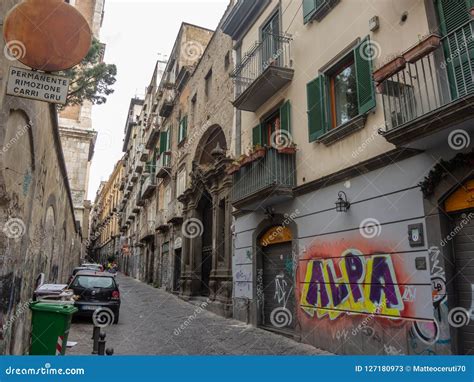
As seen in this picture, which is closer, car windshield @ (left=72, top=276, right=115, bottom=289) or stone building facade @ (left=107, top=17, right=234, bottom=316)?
car windshield @ (left=72, top=276, right=115, bottom=289)

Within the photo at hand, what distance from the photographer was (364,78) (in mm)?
7992

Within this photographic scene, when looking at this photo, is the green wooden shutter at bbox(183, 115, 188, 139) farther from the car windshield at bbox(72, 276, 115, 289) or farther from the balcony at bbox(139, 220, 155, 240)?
the car windshield at bbox(72, 276, 115, 289)

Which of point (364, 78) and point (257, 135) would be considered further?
point (257, 135)

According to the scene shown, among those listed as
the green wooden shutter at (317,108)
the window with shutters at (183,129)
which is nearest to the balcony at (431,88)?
the green wooden shutter at (317,108)

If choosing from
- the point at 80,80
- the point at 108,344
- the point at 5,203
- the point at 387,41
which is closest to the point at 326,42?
the point at 387,41

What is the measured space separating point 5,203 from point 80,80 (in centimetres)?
1165

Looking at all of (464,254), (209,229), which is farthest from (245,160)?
(209,229)

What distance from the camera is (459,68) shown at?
6105 mm

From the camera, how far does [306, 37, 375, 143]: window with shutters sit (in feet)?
26.1

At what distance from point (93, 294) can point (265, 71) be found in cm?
793

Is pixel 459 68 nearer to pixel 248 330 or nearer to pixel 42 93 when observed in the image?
pixel 42 93

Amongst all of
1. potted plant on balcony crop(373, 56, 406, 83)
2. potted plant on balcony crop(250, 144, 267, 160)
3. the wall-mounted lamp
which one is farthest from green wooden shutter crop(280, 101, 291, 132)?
potted plant on balcony crop(373, 56, 406, 83)

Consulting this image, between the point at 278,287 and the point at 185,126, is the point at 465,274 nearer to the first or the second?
the point at 278,287

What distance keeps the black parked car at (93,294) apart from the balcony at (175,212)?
29.0ft
